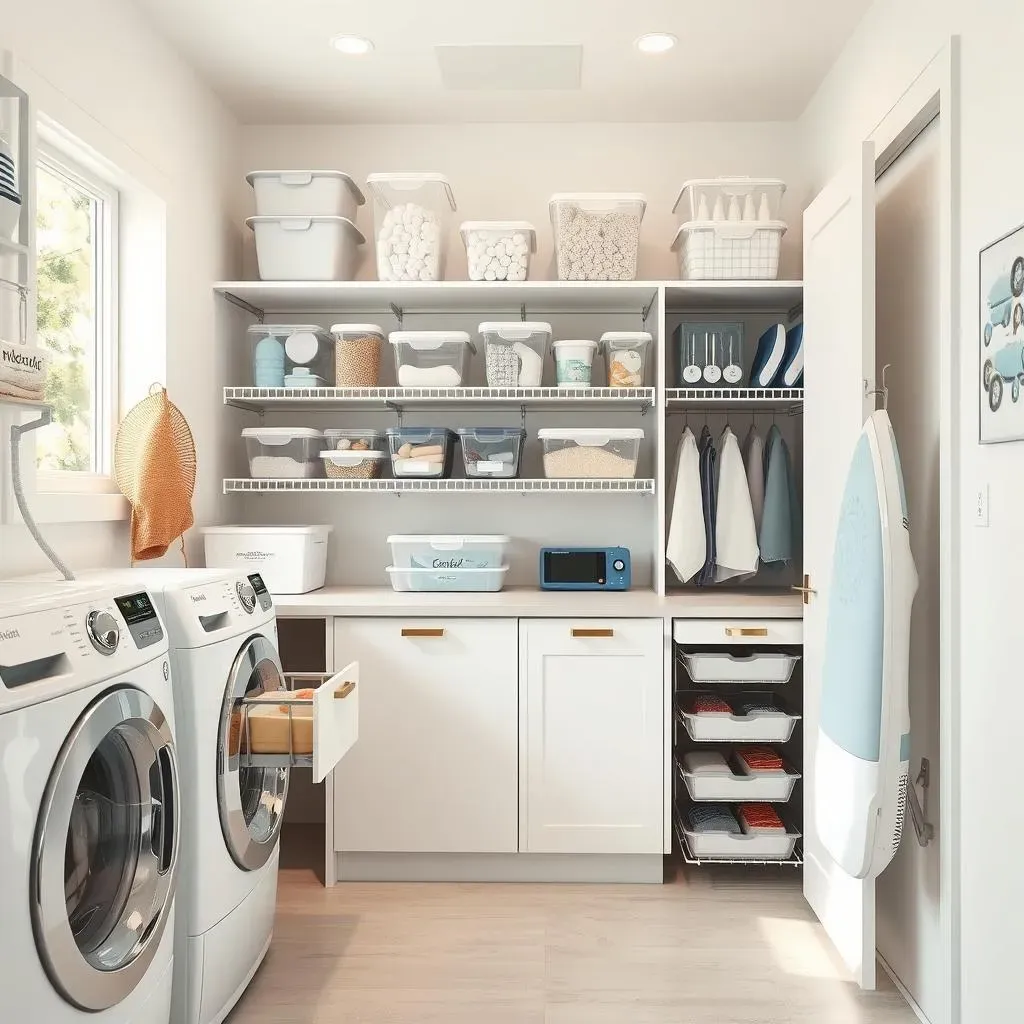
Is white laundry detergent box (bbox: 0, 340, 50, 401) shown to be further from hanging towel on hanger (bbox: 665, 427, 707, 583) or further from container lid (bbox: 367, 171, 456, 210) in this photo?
hanging towel on hanger (bbox: 665, 427, 707, 583)

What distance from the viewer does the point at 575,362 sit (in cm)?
321

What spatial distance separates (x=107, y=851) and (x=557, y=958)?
1285mm

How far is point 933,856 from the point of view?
2125 mm

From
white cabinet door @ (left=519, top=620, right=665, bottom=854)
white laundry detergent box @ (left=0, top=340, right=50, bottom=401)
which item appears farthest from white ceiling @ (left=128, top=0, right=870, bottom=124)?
white cabinet door @ (left=519, top=620, right=665, bottom=854)

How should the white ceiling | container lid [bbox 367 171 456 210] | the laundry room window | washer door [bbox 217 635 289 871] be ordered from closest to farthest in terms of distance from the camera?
washer door [bbox 217 635 289 871]
the laundry room window
the white ceiling
container lid [bbox 367 171 456 210]

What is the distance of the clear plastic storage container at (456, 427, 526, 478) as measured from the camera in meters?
3.26

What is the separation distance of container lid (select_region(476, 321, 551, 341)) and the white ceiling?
817mm

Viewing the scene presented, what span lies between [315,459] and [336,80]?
1287 millimetres

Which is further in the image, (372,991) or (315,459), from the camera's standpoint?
(315,459)

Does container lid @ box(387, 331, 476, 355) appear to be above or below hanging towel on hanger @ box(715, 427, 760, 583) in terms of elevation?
above

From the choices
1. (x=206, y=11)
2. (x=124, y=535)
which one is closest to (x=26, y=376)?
(x=124, y=535)

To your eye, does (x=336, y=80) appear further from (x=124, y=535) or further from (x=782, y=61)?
(x=124, y=535)

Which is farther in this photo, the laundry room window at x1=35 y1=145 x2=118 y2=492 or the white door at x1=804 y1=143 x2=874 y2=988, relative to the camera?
the laundry room window at x1=35 y1=145 x2=118 y2=492

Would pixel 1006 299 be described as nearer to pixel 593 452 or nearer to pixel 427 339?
pixel 593 452
